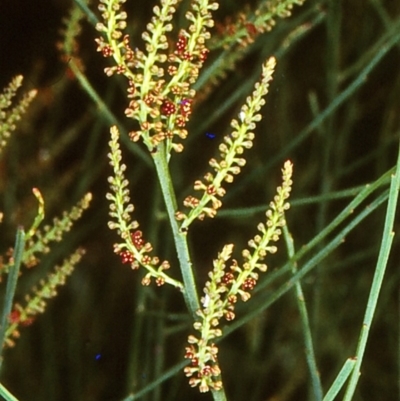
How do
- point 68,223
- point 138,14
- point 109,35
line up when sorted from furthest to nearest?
point 138,14 < point 68,223 < point 109,35

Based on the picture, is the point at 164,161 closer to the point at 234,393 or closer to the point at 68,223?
the point at 68,223

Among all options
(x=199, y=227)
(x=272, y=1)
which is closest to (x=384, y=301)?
(x=199, y=227)

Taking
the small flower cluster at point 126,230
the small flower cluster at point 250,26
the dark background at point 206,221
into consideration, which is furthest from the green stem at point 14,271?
the dark background at point 206,221

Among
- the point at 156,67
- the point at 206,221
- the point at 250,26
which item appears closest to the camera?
the point at 156,67

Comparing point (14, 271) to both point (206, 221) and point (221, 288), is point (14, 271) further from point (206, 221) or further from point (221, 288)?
point (206, 221)

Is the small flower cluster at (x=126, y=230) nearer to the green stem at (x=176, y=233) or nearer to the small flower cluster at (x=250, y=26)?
the green stem at (x=176, y=233)

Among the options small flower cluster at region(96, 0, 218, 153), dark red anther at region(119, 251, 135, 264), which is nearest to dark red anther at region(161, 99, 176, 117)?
small flower cluster at region(96, 0, 218, 153)

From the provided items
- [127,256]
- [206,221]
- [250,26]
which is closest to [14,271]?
[127,256]

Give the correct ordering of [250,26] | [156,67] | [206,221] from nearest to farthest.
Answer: [156,67] < [250,26] < [206,221]

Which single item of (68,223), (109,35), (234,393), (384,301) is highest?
(109,35)
